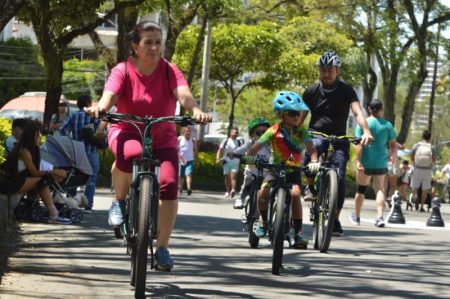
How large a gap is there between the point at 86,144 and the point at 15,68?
23815 mm

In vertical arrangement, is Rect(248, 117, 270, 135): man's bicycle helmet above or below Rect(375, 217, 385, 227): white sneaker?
above

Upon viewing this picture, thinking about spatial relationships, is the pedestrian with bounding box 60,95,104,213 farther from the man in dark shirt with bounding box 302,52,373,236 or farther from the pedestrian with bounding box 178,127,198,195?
the pedestrian with bounding box 178,127,198,195

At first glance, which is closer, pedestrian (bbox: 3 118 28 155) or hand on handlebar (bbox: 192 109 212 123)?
hand on handlebar (bbox: 192 109 212 123)

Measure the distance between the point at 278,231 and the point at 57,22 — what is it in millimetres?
8248

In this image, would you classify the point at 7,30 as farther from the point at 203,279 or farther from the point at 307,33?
the point at 203,279

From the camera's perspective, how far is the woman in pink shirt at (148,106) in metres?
8.88

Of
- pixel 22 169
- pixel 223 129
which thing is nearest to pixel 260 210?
pixel 22 169

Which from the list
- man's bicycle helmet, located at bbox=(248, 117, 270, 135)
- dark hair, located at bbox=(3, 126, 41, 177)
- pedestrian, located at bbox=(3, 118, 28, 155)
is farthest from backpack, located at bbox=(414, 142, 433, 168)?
dark hair, located at bbox=(3, 126, 41, 177)

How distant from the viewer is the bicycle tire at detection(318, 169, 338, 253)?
1241 cm

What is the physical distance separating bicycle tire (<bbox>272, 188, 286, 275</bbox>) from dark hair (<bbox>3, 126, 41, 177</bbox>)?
15.9ft

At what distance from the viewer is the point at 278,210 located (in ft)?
36.0

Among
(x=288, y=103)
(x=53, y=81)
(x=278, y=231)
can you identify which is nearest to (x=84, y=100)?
(x=53, y=81)

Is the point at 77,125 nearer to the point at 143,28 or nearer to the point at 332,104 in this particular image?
the point at 332,104

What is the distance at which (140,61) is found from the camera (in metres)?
9.12
